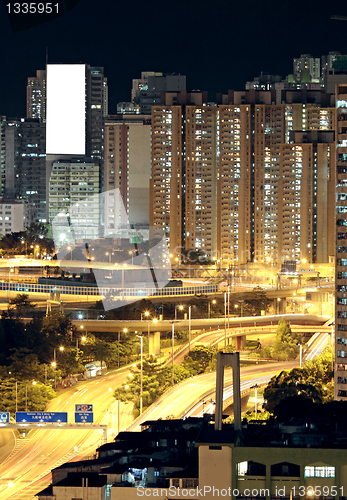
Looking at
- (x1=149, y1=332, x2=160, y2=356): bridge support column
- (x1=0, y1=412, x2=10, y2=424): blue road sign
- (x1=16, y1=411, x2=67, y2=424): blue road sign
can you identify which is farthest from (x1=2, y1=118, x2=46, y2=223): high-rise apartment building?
(x1=16, y1=411, x2=67, y2=424): blue road sign

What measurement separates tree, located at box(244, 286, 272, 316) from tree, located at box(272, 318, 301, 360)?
5654 mm

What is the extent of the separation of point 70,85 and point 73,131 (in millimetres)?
Answer: 4905

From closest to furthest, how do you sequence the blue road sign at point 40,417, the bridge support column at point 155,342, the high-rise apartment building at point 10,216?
the blue road sign at point 40,417 → the bridge support column at point 155,342 → the high-rise apartment building at point 10,216

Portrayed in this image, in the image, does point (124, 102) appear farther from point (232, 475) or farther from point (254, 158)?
point (232, 475)

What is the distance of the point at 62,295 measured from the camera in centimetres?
3678

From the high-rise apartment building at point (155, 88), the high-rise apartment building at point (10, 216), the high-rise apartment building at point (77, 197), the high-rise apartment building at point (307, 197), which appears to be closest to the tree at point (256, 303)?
the high-rise apartment building at point (307, 197)

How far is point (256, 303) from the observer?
3659 cm

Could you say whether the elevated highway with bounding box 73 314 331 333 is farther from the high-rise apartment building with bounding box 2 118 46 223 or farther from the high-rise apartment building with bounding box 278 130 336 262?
the high-rise apartment building with bounding box 2 118 46 223

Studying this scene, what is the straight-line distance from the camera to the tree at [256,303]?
36594 mm

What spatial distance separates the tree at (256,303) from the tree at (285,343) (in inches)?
223

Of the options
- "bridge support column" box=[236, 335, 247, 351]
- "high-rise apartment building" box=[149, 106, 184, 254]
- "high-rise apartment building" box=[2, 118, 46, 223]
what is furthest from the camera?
"high-rise apartment building" box=[2, 118, 46, 223]

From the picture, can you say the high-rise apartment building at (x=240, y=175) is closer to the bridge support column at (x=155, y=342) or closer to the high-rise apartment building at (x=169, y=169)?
the high-rise apartment building at (x=169, y=169)

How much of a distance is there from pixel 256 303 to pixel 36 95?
2602 inches

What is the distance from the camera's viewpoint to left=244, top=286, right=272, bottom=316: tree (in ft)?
120
